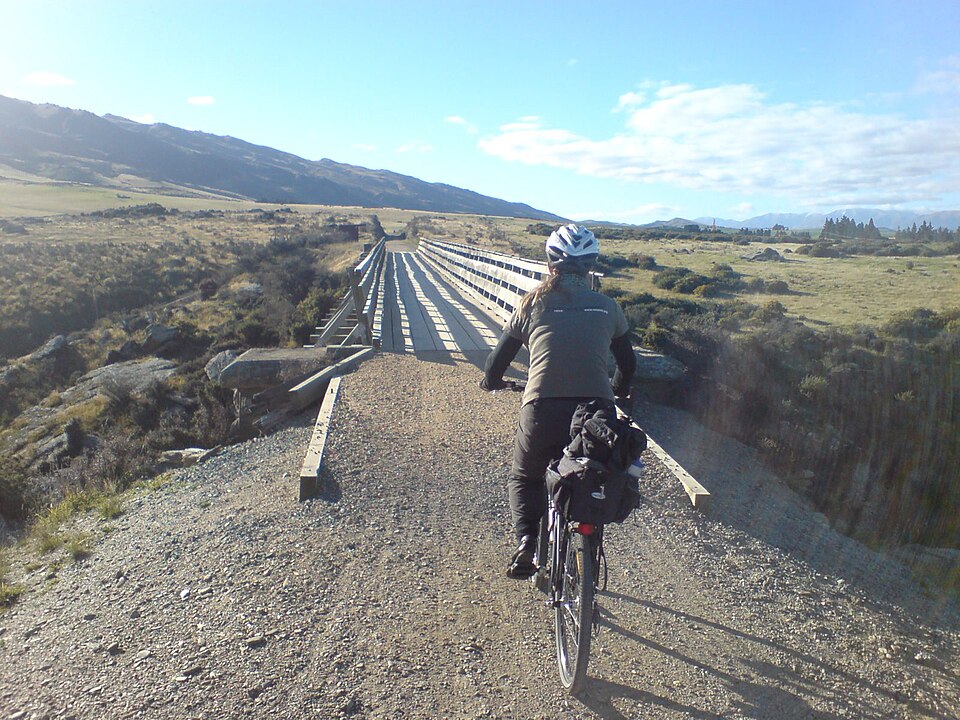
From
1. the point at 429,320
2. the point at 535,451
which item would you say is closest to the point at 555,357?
the point at 535,451

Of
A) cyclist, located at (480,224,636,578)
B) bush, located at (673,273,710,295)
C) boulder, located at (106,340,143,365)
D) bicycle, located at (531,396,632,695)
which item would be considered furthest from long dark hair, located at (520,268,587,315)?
bush, located at (673,273,710,295)

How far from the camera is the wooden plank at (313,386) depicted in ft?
23.8

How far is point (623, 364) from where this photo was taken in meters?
3.32

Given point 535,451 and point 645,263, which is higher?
point 645,263

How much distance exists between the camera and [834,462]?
8711 mm

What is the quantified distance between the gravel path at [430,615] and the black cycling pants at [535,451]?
700 millimetres

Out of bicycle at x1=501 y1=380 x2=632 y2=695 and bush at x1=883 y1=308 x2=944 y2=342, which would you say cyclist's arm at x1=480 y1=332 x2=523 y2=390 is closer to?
bicycle at x1=501 y1=380 x2=632 y2=695

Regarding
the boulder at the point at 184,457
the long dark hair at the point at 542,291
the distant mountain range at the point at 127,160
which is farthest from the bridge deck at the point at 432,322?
the distant mountain range at the point at 127,160

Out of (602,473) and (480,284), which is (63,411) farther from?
(602,473)

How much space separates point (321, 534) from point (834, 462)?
7660mm

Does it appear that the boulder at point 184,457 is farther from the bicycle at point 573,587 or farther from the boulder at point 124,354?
the boulder at point 124,354

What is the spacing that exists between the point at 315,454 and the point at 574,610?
302cm

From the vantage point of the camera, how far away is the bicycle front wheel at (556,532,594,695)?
2621 mm

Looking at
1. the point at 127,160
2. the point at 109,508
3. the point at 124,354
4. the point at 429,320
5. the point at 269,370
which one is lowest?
the point at 124,354
